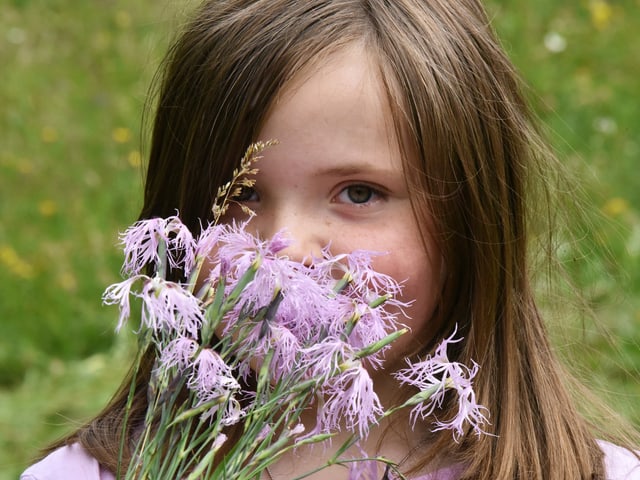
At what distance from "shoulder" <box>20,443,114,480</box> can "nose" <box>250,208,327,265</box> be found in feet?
1.81

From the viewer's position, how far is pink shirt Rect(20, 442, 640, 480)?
171 centimetres

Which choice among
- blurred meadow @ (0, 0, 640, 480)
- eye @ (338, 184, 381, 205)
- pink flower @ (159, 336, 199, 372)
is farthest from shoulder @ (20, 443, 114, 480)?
blurred meadow @ (0, 0, 640, 480)

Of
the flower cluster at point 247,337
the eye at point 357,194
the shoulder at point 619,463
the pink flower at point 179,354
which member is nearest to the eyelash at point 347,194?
the eye at point 357,194

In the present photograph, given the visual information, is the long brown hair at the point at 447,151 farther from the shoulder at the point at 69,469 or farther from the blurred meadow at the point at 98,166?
the blurred meadow at the point at 98,166

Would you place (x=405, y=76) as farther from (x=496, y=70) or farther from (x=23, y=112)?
(x=23, y=112)

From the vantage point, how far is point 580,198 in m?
2.08

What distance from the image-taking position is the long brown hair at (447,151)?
5.06 ft

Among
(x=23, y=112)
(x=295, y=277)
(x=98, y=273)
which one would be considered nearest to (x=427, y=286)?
(x=295, y=277)

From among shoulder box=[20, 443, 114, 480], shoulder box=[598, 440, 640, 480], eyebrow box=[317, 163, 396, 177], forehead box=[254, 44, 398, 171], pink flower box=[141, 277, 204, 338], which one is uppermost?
forehead box=[254, 44, 398, 171]

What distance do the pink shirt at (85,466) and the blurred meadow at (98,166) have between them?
74cm

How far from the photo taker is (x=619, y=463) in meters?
1.72

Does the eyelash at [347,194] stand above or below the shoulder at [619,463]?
above

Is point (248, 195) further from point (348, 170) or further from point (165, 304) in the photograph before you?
point (165, 304)

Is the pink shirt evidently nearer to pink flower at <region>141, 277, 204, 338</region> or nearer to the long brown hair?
the long brown hair
